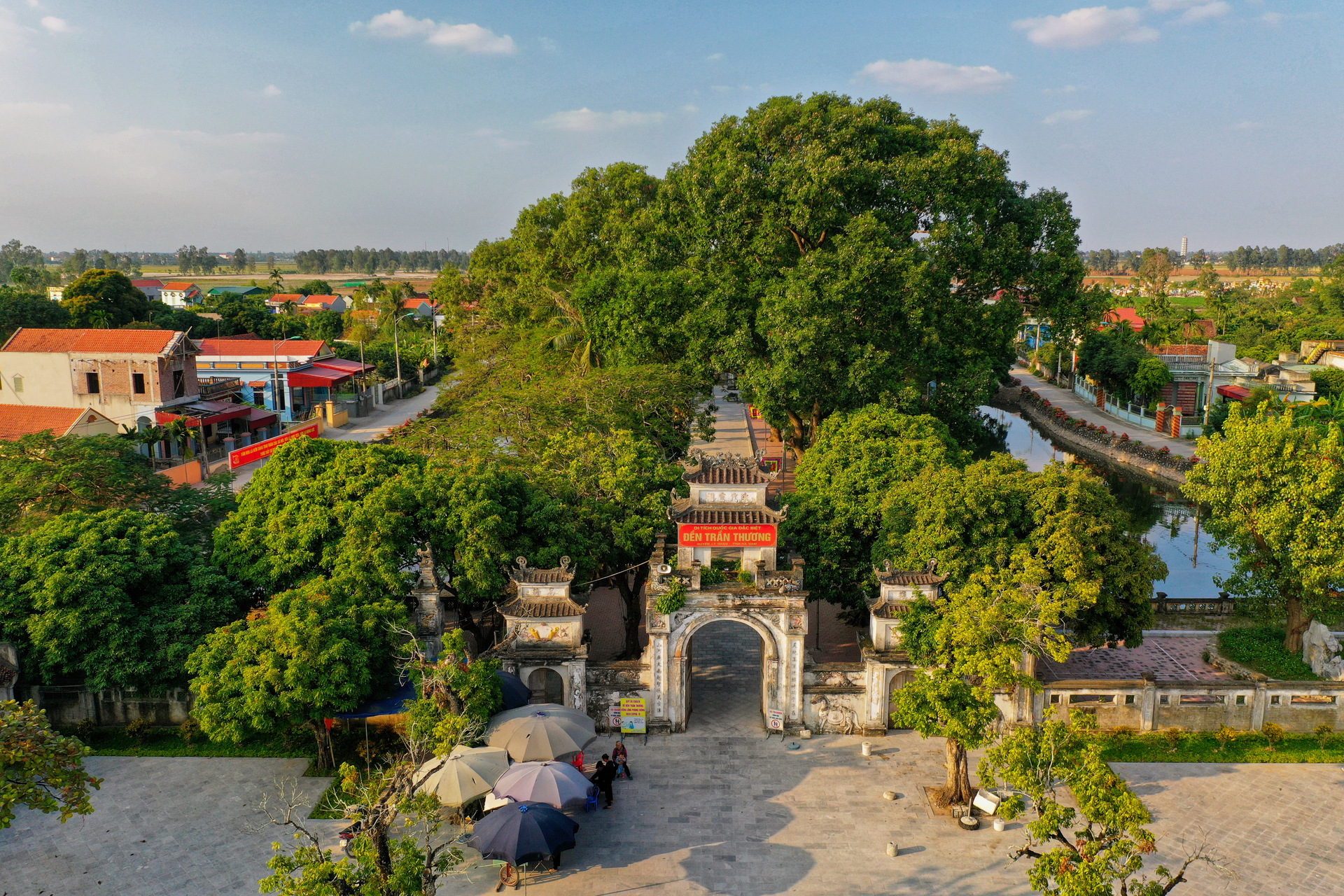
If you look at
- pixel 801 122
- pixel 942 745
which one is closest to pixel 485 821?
pixel 942 745

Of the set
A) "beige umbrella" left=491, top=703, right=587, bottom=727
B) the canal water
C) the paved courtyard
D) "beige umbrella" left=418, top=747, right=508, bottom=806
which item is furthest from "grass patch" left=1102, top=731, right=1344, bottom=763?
"beige umbrella" left=418, top=747, right=508, bottom=806

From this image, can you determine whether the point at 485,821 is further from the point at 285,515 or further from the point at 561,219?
the point at 561,219

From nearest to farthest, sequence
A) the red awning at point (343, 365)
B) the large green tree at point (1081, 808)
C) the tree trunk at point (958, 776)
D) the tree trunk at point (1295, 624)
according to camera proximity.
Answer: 1. the large green tree at point (1081, 808)
2. the tree trunk at point (958, 776)
3. the tree trunk at point (1295, 624)
4. the red awning at point (343, 365)

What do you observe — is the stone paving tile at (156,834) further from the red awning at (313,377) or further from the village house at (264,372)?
the red awning at (313,377)

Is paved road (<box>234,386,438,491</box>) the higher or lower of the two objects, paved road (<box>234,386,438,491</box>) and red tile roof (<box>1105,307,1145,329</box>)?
the lower

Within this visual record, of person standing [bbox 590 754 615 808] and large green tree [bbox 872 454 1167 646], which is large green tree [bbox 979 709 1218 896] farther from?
person standing [bbox 590 754 615 808]

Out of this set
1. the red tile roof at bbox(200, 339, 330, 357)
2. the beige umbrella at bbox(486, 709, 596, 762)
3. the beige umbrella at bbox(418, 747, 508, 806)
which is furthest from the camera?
the red tile roof at bbox(200, 339, 330, 357)

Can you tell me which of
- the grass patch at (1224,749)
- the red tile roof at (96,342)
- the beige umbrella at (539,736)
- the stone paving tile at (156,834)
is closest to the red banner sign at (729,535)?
the beige umbrella at (539,736)

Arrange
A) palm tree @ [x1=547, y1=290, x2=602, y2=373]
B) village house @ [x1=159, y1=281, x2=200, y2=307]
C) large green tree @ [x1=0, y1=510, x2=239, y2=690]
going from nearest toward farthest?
large green tree @ [x1=0, y1=510, x2=239, y2=690] → palm tree @ [x1=547, y1=290, x2=602, y2=373] → village house @ [x1=159, y1=281, x2=200, y2=307]
